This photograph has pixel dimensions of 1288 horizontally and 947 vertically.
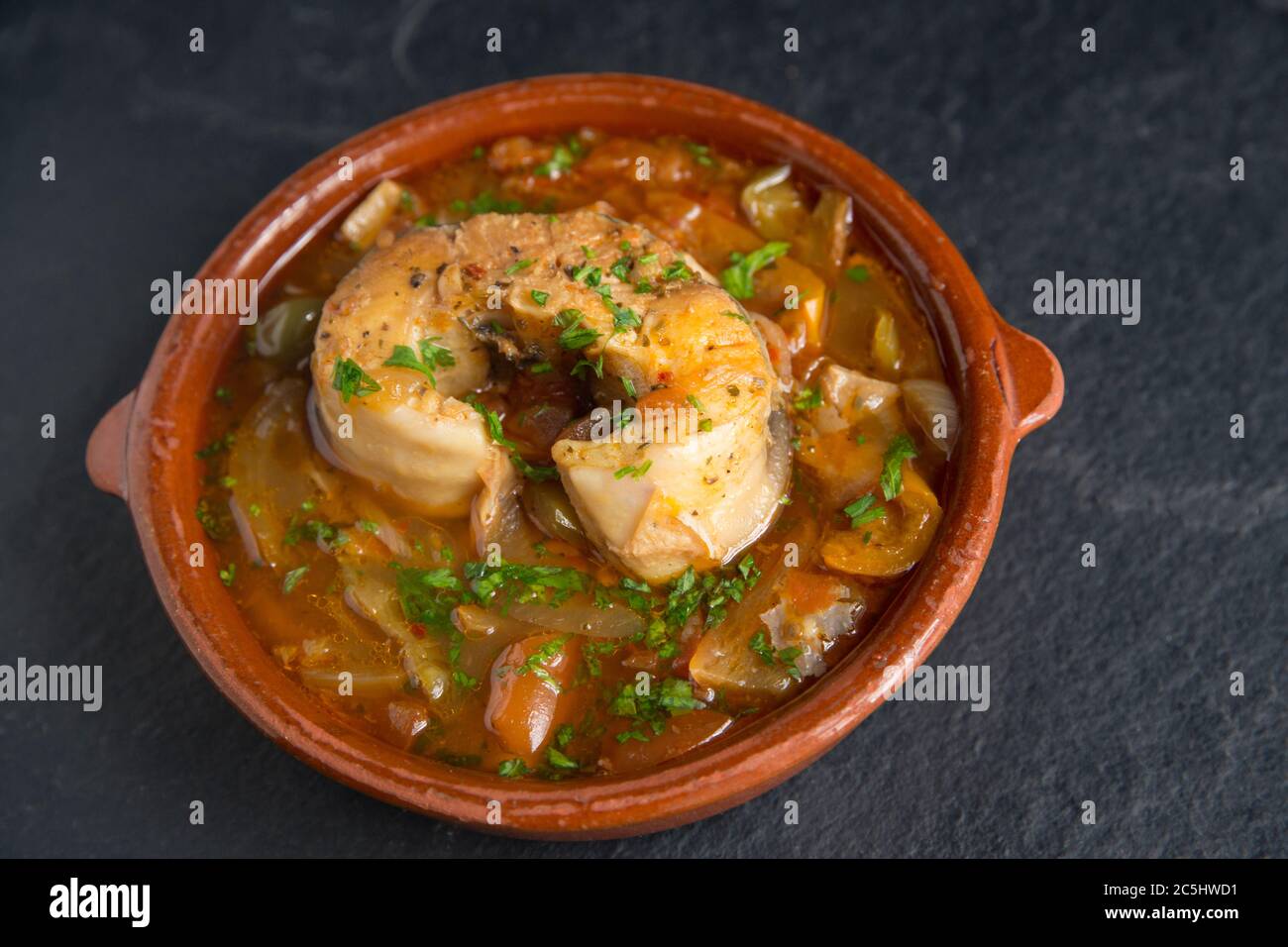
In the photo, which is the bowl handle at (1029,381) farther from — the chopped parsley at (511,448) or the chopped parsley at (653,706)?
the chopped parsley at (511,448)

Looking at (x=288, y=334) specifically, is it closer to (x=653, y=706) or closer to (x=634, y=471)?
→ (x=634, y=471)

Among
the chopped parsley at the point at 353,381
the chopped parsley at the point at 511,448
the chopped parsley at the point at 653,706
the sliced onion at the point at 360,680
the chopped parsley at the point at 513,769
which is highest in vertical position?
the chopped parsley at the point at 353,381

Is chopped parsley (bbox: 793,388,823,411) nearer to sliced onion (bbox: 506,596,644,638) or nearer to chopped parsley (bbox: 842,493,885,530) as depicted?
chopped parsley (bbox: 842,493,885,530)

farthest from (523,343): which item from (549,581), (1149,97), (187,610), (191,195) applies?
(1149,97)

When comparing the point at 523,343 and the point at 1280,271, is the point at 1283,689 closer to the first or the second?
the point at 1280,271

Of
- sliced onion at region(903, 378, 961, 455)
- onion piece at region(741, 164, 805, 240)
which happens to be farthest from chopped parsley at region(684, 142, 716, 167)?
sliced onion at region(903, 378, 961, 455)

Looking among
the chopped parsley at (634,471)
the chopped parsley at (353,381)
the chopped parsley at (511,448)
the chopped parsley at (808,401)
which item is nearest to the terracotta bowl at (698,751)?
the chopped parsley at (808,401)
